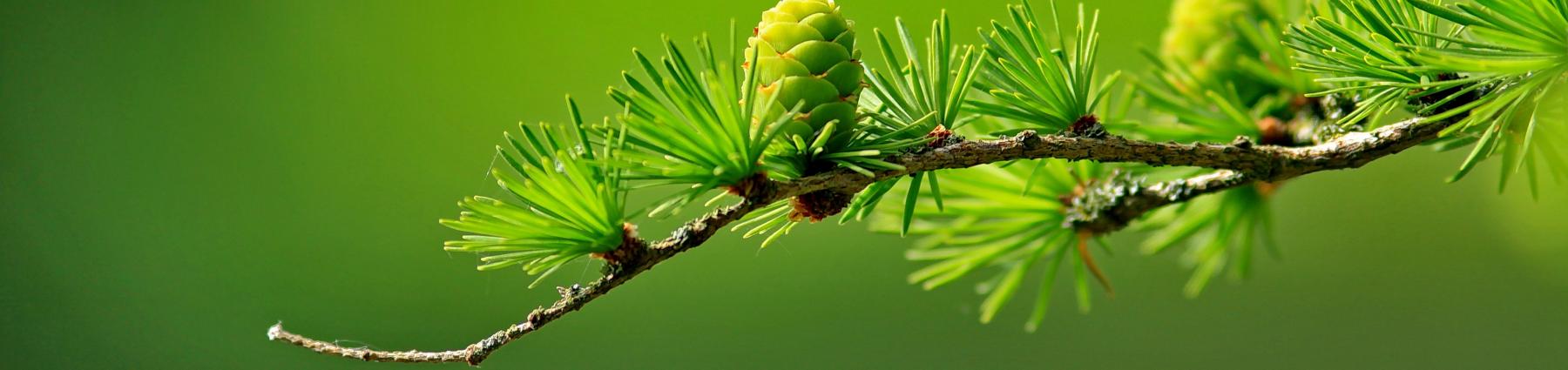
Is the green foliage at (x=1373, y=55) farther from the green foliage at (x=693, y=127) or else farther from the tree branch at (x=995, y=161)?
the green foliage at (x=693, y=127)

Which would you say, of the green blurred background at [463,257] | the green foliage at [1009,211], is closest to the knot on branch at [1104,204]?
the green foliage at [1009,211]

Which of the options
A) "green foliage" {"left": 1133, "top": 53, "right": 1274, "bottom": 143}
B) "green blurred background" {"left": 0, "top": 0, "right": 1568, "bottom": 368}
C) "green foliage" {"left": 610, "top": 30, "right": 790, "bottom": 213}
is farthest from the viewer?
"green blurred background" {"left": 0, "top": 0, "right": 1568, "bottom": 368}

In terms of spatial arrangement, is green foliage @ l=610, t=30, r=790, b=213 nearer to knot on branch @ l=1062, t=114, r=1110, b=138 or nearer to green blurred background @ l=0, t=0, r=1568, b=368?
knot on branch @ l=1062, t=114, r=1110, b=138

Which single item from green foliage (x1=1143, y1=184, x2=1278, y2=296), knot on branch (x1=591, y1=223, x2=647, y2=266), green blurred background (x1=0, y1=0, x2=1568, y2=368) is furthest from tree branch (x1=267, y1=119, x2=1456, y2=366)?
green blurred background (x1=0, y1=0, x2=1568, y2=368)

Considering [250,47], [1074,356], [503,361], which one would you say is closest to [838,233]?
[1074,356]

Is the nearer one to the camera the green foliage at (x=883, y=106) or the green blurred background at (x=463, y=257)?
the green foliage at (x=883, y=106)

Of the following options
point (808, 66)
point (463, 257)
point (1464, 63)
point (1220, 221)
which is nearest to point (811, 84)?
point (808, 66)

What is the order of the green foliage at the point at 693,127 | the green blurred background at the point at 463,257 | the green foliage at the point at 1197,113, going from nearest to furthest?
the green foliage at the point at 693,127 → the green foliage at the point at 1197,113 → the green blurred background at the point at 463,257
